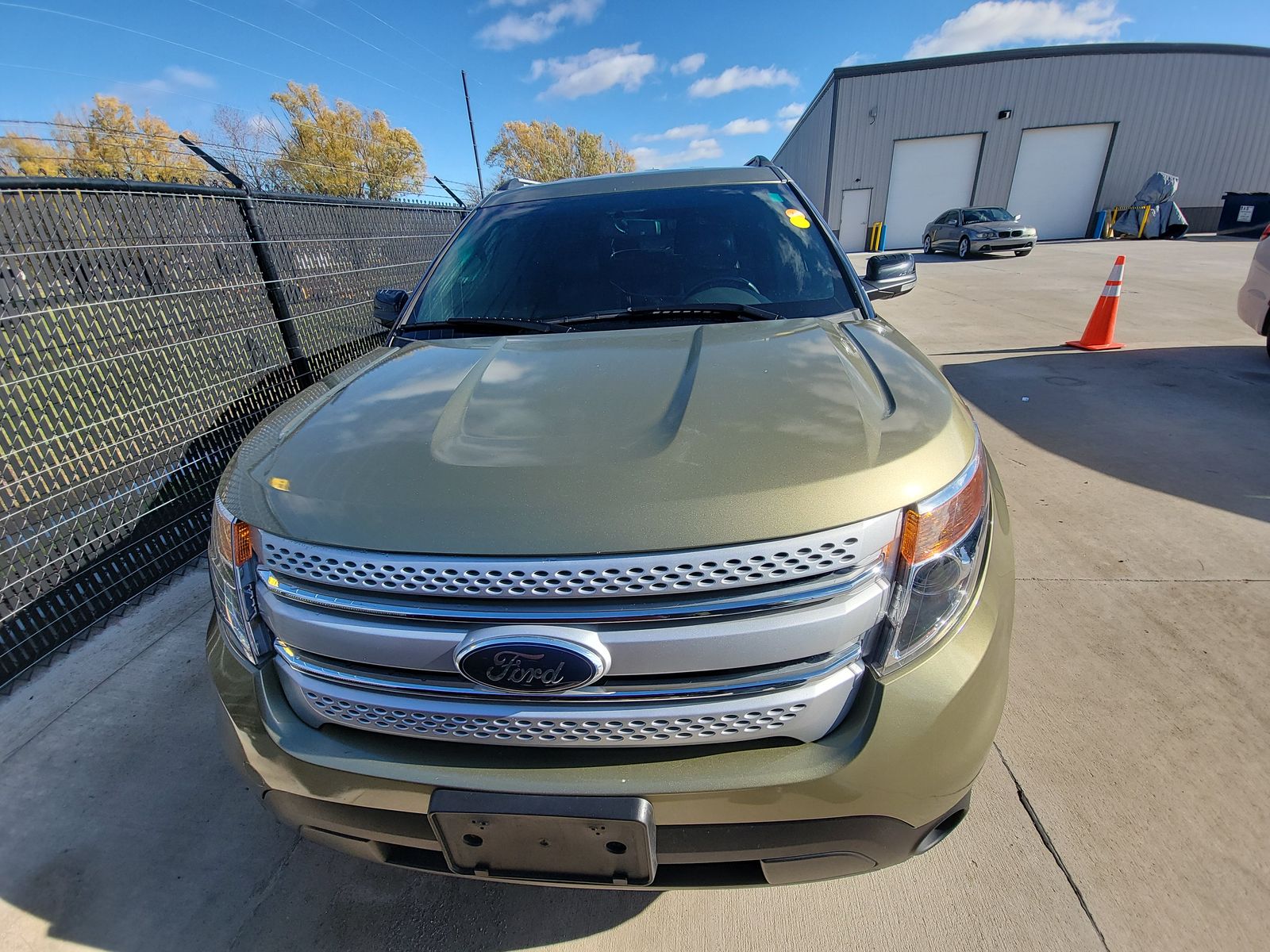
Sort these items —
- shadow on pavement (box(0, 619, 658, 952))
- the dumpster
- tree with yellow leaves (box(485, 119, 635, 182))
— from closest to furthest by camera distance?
shadow on pavement (box(0, 619, 658, 952)), the dumpster, tree with yellow leaves (box(485, 119, 635, 182))

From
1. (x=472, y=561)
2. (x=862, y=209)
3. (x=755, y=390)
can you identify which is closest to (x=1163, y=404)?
(x=755, y=390)

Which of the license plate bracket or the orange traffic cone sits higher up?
the license plate bracket

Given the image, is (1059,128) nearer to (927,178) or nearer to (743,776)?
(927,178)

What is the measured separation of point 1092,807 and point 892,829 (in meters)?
1.08

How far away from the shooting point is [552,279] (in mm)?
2311

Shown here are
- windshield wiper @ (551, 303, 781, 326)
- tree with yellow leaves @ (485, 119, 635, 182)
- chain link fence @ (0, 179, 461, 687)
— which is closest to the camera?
windshield wiper @ (551, 303, 781, 326)

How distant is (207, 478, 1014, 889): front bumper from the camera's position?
1.06m

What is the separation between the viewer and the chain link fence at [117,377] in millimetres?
2543

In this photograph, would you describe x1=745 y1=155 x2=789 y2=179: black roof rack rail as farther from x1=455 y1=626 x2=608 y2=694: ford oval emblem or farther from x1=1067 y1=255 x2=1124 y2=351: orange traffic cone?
x1=1067 y1=255 x2=1124 y2=351: orange traffic cone

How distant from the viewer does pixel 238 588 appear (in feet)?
4.07

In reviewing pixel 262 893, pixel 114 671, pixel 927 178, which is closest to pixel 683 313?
pixel 262 893

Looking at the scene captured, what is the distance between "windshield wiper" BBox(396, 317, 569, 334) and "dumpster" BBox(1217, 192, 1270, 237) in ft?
105

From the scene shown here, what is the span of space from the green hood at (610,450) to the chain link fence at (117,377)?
6.02ft

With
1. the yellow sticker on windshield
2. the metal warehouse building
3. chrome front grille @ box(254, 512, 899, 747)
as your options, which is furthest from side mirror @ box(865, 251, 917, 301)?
the metal warehouse building
